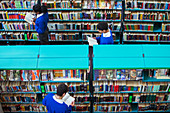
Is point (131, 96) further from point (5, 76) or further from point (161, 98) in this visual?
point (5, 76)

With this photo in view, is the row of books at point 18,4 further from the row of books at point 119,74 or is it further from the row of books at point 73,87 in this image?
the row of books at point 119,74

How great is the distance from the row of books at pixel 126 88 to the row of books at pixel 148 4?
2.93 m

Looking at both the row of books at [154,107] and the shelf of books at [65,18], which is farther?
the shelf of books at [65,18]

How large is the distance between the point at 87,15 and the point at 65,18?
2.35 ft

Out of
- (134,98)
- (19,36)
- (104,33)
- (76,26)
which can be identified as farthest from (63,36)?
(134,98)

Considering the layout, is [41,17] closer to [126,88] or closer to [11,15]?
[11,15]

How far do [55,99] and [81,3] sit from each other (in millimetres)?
3750

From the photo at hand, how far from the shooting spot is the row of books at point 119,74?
438 cm

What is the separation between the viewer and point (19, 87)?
463cm

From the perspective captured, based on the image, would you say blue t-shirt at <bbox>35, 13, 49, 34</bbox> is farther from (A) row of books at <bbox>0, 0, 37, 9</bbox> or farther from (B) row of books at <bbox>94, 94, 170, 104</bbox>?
(B) row of books at <bbox>94, 94, 170, 104</bbox>

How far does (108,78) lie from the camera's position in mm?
4453

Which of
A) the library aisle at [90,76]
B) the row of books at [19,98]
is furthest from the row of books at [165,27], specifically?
the row of books at [19,98]

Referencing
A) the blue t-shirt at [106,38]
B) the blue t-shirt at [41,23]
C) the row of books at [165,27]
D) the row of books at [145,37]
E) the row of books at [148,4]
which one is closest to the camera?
the blue t-shirt at [106,38]

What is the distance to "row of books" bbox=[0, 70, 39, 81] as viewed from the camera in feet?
14.5
